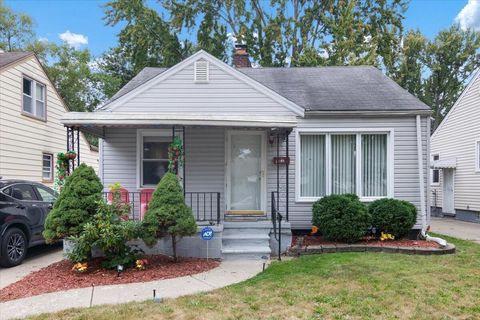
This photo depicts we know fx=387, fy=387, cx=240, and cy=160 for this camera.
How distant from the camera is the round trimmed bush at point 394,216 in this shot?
26.5ft

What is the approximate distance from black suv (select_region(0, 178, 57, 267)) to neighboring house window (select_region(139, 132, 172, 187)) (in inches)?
84.9

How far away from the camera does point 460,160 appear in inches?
622

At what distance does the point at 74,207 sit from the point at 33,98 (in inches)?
321

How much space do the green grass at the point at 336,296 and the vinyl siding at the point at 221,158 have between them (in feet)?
8.76

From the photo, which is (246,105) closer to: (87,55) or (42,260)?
(42,260)

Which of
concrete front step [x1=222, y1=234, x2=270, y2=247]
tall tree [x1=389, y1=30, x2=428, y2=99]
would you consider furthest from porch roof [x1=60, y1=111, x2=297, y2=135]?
tall tree [x1=389, y1=30, x2=428, y2=99]

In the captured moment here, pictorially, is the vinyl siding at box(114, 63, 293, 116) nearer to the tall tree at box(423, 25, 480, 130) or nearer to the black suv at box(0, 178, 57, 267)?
the black suv at box(0, 178, 57, 267)

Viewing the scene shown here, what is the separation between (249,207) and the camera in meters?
9.02

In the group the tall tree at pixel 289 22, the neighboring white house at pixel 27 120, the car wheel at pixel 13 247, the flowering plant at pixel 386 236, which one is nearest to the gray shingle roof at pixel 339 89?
the flowering plant at pixel 386 236

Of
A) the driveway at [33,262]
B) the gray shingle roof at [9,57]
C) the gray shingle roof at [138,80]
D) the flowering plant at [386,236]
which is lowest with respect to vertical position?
the driveway at [33,262]

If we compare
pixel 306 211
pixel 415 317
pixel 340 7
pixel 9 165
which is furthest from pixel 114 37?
pixel 415 317

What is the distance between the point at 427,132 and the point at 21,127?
37.8 ft

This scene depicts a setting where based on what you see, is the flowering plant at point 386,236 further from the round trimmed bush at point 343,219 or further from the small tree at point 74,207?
the small tree at point 74,207

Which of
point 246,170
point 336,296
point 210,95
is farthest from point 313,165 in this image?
point 336,296
